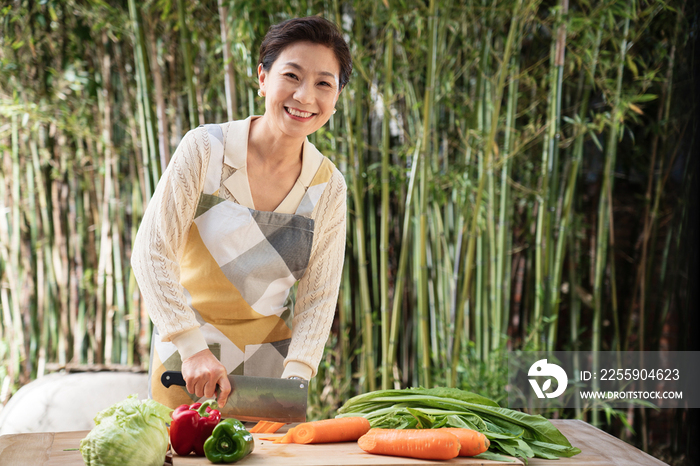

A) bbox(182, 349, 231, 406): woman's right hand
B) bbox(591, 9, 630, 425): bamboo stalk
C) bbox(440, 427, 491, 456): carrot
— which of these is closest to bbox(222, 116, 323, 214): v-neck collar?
bbox(182, 349, 231, 406): woman's right hand

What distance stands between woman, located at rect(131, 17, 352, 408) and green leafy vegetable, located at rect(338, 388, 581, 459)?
218mm

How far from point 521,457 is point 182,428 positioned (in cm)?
67

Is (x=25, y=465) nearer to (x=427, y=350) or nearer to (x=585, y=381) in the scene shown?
(x=427, y=350)

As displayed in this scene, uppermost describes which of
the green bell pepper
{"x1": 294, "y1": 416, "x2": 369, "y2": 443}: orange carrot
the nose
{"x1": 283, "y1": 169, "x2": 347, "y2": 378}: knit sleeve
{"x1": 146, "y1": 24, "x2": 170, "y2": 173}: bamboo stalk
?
{"x1": 146, "y1": 24, "x2": 170, "y2": 173}: bamboo stalk

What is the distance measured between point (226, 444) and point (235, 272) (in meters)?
0.46

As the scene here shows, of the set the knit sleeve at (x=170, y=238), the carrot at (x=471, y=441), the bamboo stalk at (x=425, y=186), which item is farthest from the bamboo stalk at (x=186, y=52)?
the carrot at (x=471, y=441)

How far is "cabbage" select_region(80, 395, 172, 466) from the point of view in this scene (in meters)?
0.88

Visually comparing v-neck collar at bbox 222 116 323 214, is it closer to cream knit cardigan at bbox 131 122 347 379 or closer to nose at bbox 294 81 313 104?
cream knit cardigan at bbox 131 122 347 379

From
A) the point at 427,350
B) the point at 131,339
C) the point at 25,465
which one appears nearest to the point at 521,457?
the point at 25,465

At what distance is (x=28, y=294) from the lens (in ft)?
9.58

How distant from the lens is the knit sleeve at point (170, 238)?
1.16 metres

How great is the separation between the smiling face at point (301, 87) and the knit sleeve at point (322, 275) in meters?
0.22

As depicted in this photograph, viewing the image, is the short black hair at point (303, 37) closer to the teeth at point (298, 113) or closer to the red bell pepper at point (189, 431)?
the teeth at point (298, 113)

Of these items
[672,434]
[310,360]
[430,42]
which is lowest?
[672,434]
